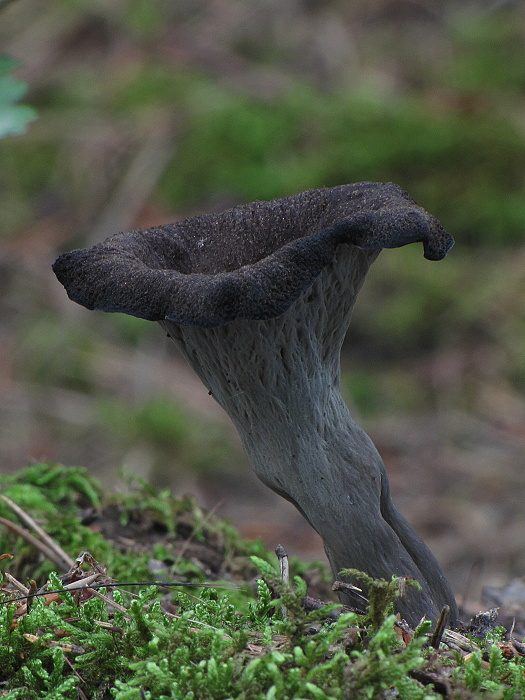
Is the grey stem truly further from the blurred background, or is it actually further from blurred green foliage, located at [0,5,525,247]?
blurred green foliage, located at [0,5,525,247]

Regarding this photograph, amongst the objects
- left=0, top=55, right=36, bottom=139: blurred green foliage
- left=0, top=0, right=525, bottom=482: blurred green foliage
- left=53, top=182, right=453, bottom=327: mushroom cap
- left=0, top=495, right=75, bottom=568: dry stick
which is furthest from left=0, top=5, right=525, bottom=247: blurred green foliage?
left=53, top=182, right=453, bottom=327: mushroom cap

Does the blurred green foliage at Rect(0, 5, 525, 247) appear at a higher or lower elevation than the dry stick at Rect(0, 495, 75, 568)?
higher

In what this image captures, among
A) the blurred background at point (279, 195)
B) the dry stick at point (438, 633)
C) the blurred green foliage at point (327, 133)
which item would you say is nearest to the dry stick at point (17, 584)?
the dry stick at point (438, 633)

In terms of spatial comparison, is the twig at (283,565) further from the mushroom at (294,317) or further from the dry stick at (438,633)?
the dry stick at (438,633)

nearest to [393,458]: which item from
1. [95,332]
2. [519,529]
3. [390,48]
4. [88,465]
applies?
[519,529]

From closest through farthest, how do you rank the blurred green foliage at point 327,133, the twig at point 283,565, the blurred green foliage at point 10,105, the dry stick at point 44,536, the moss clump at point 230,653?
the moss clump at point 230,653, the twig at point 283,565, the blurred green foliage at point 10,105, the dry stick at point 44,536, the blurred green foliage at point 327,133

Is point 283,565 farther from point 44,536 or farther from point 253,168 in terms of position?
point 253,168

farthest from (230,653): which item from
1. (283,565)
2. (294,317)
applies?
(294,317)
